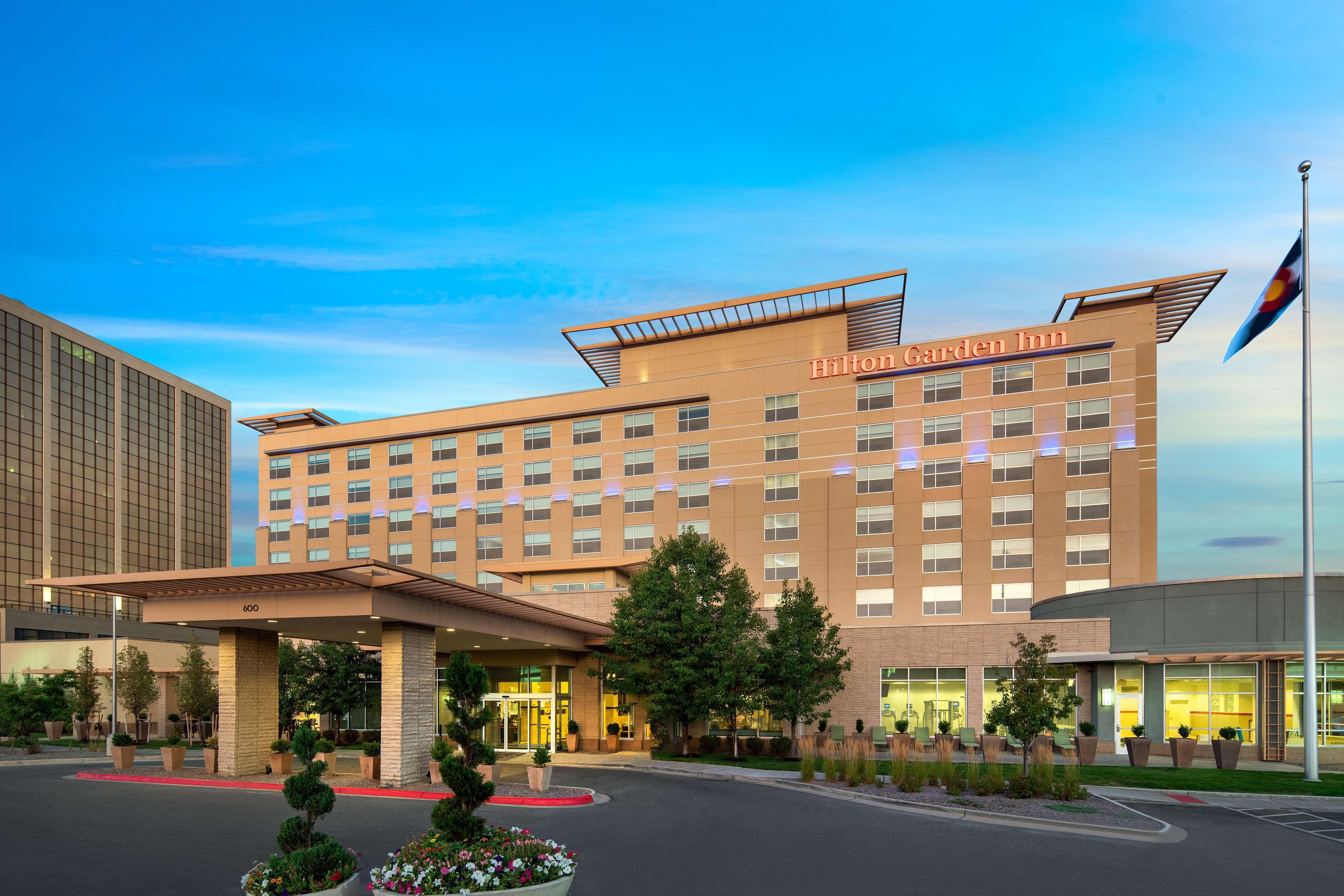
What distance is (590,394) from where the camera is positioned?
2616 inches

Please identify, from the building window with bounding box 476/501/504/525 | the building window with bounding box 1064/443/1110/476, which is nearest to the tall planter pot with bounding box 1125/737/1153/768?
the building window with bounding box 1064/443/1110/476

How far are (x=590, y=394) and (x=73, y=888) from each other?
178 ft

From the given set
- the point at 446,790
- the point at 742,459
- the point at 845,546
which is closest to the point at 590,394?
the point at 742,459

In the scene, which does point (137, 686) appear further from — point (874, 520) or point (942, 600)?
point (942, 600)

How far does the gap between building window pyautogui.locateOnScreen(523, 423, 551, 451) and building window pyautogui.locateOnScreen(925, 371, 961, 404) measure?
1043 inches

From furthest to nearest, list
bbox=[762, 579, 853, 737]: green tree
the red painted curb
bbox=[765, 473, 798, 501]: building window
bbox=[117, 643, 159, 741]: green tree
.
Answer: bbox=[765, 473, 798, 501]: building window, bbox=[117, 643, 159, 741]: green tree, bbox=[762, 579, 853, 737]: green tree, the red painted curb

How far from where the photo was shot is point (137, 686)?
51812 millimetres

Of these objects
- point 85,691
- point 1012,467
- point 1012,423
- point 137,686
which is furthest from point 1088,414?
point 85,691

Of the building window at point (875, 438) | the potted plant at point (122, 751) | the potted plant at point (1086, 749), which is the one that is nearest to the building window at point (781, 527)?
the building window at point (875, 438)

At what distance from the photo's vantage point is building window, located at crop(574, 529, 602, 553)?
64.6m

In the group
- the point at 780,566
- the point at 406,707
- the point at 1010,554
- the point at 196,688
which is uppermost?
the point at 1010,554

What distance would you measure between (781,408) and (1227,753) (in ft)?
112

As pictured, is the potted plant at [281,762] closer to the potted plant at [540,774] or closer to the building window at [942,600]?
the potted plant at [540,774]

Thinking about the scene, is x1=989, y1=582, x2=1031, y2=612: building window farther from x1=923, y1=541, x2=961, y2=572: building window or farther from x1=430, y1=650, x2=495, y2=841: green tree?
x1=430, y1=650, x2=495, y2=841: green tree
